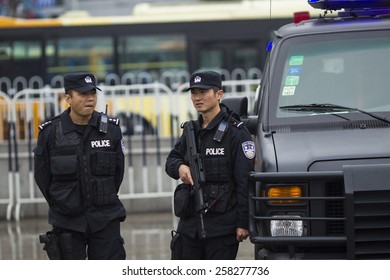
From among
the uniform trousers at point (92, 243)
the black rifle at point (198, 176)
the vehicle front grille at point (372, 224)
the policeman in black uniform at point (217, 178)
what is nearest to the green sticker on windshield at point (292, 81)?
the policeman in black uniform at point (217, 178)

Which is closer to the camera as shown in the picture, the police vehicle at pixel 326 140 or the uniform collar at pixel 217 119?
the police vehicle at pixel 326 140

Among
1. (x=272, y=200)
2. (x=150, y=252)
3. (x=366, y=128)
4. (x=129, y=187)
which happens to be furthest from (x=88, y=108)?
(x=129, y=187)

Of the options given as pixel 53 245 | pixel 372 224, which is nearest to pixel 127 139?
pixel 53 245

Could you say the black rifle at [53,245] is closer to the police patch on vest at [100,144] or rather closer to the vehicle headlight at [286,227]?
the police patch on vest at [100,144]

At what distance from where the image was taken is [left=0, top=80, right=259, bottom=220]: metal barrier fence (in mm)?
13844

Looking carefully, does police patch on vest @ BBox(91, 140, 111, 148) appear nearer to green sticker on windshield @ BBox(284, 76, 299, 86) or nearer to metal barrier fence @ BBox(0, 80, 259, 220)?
green sticker on windshield @ BBox(284, 76, 299, 86)

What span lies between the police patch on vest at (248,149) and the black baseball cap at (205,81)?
441mm

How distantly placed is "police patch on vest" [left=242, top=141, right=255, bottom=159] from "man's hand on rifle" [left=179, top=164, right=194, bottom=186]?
39 cm

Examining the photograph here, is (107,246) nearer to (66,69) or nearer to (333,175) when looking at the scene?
(333,175)

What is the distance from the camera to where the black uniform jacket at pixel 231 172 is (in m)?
6.47

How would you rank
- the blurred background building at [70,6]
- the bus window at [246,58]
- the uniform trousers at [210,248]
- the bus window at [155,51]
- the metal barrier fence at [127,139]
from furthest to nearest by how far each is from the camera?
the blurred background building at [70,6] < the bus window at [155,51] < the bus window at [246,58] < the metal barrier fence at [127,139] < the uniform trousers at [210,248]

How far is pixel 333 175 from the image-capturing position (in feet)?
19.6

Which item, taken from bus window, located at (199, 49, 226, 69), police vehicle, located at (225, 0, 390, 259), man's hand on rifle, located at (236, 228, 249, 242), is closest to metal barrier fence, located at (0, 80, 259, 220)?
police vehicle, located at (225, 0, 390, 259)

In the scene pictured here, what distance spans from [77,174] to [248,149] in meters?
1.13
